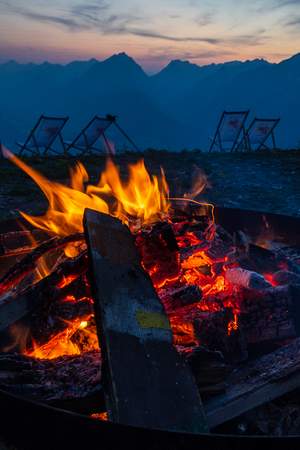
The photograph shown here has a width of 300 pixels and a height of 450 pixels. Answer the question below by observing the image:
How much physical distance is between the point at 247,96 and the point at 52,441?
455 feet

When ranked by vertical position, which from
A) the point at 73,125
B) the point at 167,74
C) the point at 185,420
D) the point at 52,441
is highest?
the point at 167,74

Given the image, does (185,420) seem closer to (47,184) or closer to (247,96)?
(47,184)

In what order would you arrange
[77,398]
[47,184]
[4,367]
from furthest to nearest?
[47,184], [4,367], [77,398]

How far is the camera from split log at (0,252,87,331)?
262 centimetres

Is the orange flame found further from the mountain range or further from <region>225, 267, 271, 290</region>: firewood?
the mountain range

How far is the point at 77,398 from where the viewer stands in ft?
6.57

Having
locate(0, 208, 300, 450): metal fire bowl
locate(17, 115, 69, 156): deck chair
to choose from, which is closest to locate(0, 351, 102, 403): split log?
locate(0, 208, 300, 450): metal fire bowl

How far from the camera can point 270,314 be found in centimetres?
288

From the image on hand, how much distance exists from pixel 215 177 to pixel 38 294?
579 cm

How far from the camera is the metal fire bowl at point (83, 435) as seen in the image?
1.58 m

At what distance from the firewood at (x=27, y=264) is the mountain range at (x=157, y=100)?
319 feet

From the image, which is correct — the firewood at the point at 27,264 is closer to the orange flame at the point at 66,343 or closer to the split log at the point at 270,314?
the orange flame at the point at 66,343

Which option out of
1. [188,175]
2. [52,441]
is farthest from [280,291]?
[188,175]

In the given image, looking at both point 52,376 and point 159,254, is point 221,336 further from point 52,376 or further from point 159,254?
point 52,376
